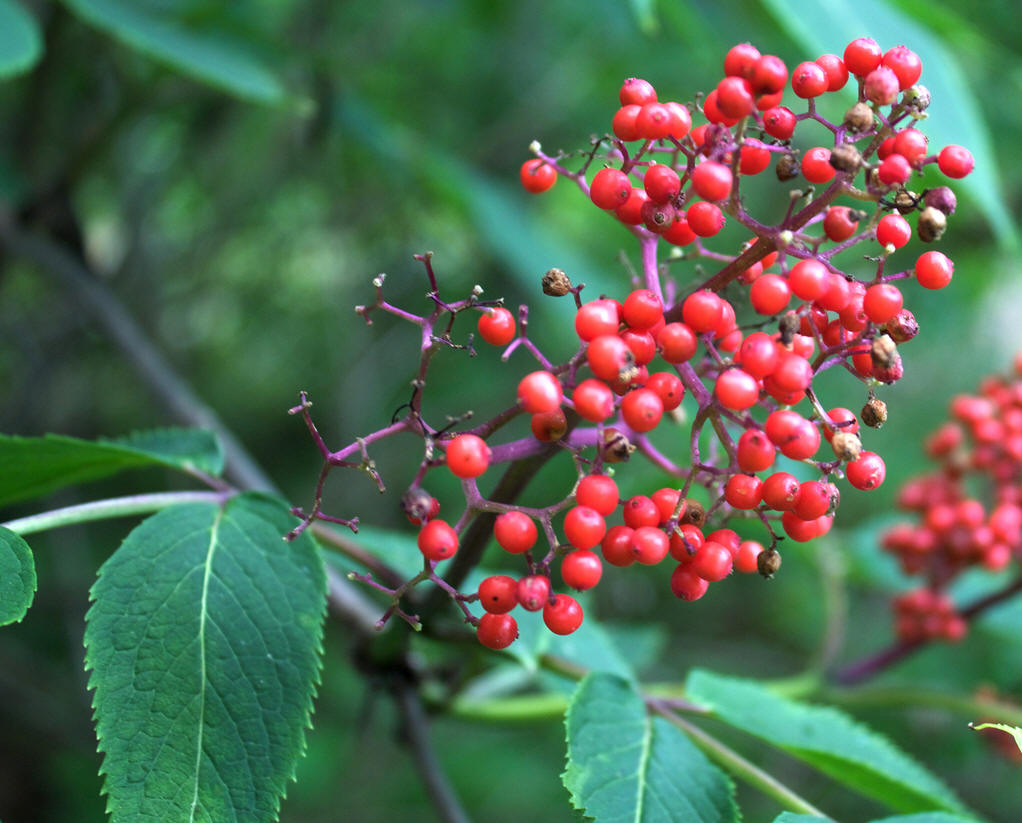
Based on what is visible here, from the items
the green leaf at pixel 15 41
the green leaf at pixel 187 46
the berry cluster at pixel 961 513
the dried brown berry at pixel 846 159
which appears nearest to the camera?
the dried brown berry at pixel 846 159

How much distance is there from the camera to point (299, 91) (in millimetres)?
3918

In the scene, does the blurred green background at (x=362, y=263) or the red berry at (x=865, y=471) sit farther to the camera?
the blurred green background at (x=362, y=263)

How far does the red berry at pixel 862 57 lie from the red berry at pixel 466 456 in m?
0.84

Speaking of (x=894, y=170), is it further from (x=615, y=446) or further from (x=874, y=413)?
(x=615, y=446)

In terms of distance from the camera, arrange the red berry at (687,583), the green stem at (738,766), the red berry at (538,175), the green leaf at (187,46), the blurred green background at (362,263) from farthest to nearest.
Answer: the blurred green background at (362,263), the green leaf at (187,46), the green stem at (738,766), the red berry at (538,175), the red berry at (687,583)

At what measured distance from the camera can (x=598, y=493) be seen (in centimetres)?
146

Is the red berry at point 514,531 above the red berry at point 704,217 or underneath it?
underneath

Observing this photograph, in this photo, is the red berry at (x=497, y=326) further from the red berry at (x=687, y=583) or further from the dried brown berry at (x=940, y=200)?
the dried brown berry at (x=940, y=200)

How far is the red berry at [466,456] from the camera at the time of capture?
1.38 m

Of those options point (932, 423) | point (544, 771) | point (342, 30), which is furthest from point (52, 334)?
point (932, 423)

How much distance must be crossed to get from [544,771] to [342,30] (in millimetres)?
4197

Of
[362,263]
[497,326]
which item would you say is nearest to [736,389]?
[497,326]

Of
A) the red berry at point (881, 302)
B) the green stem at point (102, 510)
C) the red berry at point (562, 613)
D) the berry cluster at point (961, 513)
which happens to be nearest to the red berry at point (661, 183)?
the red berry at point (881, 302)

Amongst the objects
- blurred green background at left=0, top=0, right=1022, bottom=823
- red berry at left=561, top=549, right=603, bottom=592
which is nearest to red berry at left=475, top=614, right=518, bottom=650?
red berry at left=561, top=549, right=603, bottom=592
